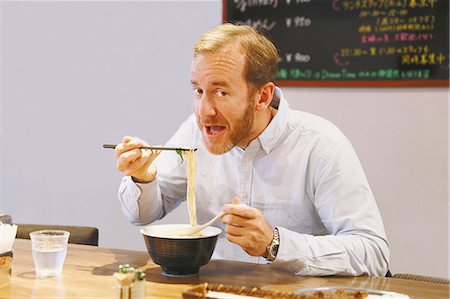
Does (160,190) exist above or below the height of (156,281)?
above

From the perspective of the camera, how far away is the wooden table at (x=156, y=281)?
1.80 meters

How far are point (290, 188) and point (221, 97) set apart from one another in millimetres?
405

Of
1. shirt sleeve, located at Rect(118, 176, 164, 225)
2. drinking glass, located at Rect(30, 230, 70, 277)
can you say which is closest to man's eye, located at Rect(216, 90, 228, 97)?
shirt sleeve, located at Rect(118, 176, 164, 225)

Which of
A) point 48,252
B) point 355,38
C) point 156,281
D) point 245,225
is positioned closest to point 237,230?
point 245,225

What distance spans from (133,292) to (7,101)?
2.98m

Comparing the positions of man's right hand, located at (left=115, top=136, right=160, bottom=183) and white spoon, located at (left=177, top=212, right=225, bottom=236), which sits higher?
man's right hand, located at (left=115, top=136, right=160, bottom=183)

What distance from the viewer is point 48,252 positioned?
1950 mm

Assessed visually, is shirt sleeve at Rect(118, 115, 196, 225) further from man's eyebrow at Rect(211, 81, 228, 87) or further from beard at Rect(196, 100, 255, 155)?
man's eyebrow at Rect(211, 81, 228, 87)

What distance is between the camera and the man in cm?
209

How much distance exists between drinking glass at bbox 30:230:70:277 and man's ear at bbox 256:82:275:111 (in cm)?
82

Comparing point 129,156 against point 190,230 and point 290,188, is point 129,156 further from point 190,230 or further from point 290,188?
point 290,188

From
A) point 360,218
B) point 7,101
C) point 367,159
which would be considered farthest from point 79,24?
point 360,218

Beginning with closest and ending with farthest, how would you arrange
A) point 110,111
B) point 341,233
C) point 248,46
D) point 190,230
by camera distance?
point 190,230
point 341,233
point 248,46
point 110,111

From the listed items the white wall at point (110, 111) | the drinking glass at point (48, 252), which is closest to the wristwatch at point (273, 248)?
the drinking glass at point (48, 252)
